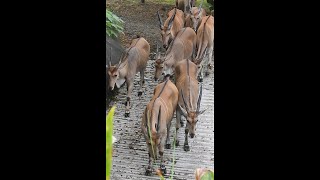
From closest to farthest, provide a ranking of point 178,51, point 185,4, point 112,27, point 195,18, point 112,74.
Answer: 1. point 112,74
2. point 178,51
3. point 112,27
4. point 195,18
5. point 185,4

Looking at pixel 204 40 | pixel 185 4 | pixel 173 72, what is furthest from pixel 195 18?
pixel 173 72

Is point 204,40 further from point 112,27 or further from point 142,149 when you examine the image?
point 142,149

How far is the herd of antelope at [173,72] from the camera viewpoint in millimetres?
6018

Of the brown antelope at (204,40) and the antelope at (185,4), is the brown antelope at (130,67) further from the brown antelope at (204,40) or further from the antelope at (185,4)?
the antelope at (185,4)

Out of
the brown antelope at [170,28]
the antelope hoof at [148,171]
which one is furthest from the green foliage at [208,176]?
the brown antelope at [170,28]

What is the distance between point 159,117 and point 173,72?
2.16 meters

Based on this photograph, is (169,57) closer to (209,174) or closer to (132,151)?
(132,151)

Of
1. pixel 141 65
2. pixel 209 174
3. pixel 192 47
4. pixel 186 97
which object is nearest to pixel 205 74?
pixel 192 47

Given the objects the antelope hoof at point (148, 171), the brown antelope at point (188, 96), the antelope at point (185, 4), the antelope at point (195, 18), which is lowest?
the antelope hoof at point (148, 171)

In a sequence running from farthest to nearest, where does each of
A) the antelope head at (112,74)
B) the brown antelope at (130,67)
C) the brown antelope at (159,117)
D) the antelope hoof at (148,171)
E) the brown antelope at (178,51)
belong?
the brown antelope at (178,51) → the brown antelope at (130,67) → the antelope head at (112,74) → the antelope hoof at (148,171) → the brown antelope at (159,117)

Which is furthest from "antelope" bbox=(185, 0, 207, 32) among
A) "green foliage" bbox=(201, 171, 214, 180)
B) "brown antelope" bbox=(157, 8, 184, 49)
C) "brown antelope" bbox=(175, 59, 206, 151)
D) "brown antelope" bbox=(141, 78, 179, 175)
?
"green foliage" bbox=(201, 171, 214, 180)

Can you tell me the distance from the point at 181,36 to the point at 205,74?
71cm

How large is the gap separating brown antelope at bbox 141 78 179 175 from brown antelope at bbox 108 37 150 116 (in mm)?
809

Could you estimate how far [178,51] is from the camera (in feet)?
26.3
